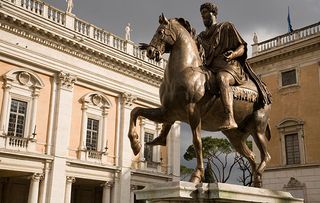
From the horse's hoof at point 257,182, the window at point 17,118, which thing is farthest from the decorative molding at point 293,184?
the horse's hoof at point 257,182

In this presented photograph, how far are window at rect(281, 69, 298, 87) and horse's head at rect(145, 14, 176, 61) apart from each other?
2091cm

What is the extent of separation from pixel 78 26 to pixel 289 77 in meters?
13.2

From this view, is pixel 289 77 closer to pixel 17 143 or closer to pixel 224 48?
pixel 17 143

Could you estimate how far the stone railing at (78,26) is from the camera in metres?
20.6

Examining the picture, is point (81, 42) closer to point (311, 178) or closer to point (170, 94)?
point (311, 178)

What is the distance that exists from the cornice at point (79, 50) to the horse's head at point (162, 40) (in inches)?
611

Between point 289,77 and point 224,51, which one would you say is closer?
point 224,51

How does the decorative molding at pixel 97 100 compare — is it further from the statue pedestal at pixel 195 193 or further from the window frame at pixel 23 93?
the statue pedestal at pixel 195 193

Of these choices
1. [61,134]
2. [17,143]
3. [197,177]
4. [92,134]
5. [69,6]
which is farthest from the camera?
[92,134]

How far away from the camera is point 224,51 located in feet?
18.9

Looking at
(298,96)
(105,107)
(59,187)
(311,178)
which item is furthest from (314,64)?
(59,187)

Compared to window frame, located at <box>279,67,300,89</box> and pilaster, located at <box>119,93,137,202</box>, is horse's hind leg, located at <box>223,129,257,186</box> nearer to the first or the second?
pilaster, located at <box>119,93,137,202</box>

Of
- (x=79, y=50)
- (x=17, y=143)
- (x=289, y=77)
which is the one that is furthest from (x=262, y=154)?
(x=289, y=77)

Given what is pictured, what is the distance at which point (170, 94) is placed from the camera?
5.21 meters
